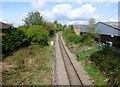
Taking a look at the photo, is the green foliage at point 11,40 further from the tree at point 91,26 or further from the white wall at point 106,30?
the tree at point 91,26

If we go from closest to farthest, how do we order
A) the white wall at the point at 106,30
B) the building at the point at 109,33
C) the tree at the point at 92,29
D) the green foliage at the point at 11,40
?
the green foliage at the point at 11,40
the building at the point at 109,33
the white wall at the point at 106,30
the tree at the point at 92,29

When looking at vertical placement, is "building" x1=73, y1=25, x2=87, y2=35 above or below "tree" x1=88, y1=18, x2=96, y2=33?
below

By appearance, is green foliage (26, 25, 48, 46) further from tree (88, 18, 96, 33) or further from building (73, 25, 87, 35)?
building (73, 25, 87, 35)

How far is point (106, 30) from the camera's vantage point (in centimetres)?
4316

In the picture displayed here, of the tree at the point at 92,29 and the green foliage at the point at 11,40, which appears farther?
the tree at the point at 92,29

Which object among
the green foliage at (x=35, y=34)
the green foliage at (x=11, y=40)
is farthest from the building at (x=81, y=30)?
the green foliage at (x=11, y=40)

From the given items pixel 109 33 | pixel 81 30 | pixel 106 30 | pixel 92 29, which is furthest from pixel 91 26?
pixel 81 30

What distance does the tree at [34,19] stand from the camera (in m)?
62.2

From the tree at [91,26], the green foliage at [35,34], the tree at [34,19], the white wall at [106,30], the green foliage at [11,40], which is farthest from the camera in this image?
the tree at [34,19]

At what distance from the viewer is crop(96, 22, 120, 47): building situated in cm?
3498

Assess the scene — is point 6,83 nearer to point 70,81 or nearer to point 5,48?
point 70,81

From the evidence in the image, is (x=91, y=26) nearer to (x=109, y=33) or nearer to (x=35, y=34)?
(x=109, y=33)

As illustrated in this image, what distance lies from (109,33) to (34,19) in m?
27.9

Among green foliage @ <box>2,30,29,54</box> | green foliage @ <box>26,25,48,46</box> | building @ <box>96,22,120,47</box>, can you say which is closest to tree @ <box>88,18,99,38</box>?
building @ <box>96,22,120,47</box>
